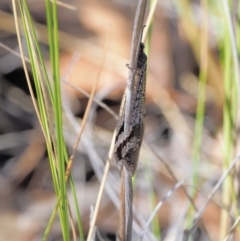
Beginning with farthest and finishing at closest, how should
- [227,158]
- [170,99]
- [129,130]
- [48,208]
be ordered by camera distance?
[170,99]
[48,208]
[227,158]
[129,130]

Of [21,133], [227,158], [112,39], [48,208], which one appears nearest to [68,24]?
[112,39]

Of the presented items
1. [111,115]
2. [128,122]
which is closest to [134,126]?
[128,122]

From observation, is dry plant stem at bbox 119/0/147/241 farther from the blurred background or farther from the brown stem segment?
the blurred background

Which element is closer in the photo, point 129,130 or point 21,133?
point 129,130

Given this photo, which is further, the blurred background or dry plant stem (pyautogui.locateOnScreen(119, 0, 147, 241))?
the blurred background

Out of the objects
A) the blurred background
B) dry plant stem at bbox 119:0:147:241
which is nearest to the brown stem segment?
dry plant stem at bbox 119:0:147:241

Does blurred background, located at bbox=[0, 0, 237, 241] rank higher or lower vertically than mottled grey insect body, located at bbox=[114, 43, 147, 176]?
lower

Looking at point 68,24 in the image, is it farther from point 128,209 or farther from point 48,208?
point 128,209
